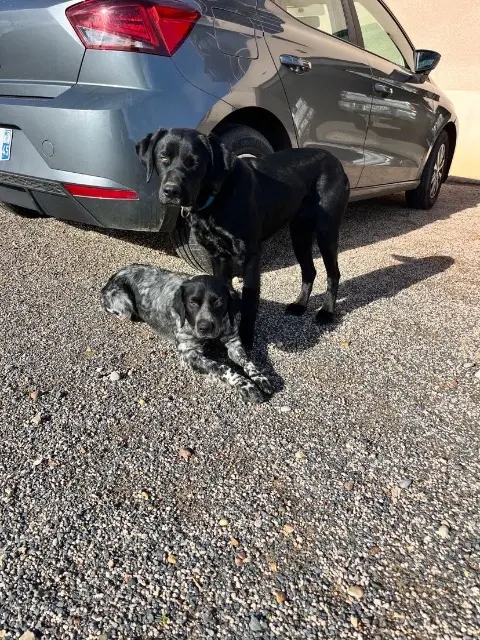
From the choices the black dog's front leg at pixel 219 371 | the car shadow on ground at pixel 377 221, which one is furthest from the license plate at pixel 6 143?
the car shadow on ground at pixel 377 221

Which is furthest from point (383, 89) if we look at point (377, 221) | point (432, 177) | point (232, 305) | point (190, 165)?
point (232, 305)

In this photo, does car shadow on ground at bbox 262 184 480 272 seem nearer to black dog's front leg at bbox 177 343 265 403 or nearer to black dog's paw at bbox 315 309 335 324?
black dog's paw at bbox 315 309 335 324

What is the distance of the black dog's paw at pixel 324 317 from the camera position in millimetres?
3773

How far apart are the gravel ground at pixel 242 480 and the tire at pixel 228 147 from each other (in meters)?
0.68

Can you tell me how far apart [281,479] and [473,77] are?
560 inches

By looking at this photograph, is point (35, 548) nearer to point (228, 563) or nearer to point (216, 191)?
point (228, 563)

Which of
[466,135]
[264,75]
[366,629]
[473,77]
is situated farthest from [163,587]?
[473,77]

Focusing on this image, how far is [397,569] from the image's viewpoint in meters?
1.85

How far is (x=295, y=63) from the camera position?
4.23 meters

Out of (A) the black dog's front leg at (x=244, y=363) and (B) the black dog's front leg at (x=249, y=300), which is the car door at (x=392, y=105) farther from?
(A) the black dog's front leg at (x=244, y=363)

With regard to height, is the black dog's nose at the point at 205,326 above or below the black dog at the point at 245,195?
below

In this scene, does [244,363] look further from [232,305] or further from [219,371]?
[232,305]

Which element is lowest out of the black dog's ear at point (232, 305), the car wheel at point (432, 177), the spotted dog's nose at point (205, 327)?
the spotted dog's nose at point (205, 327)

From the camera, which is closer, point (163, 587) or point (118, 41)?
point (163, 587)
